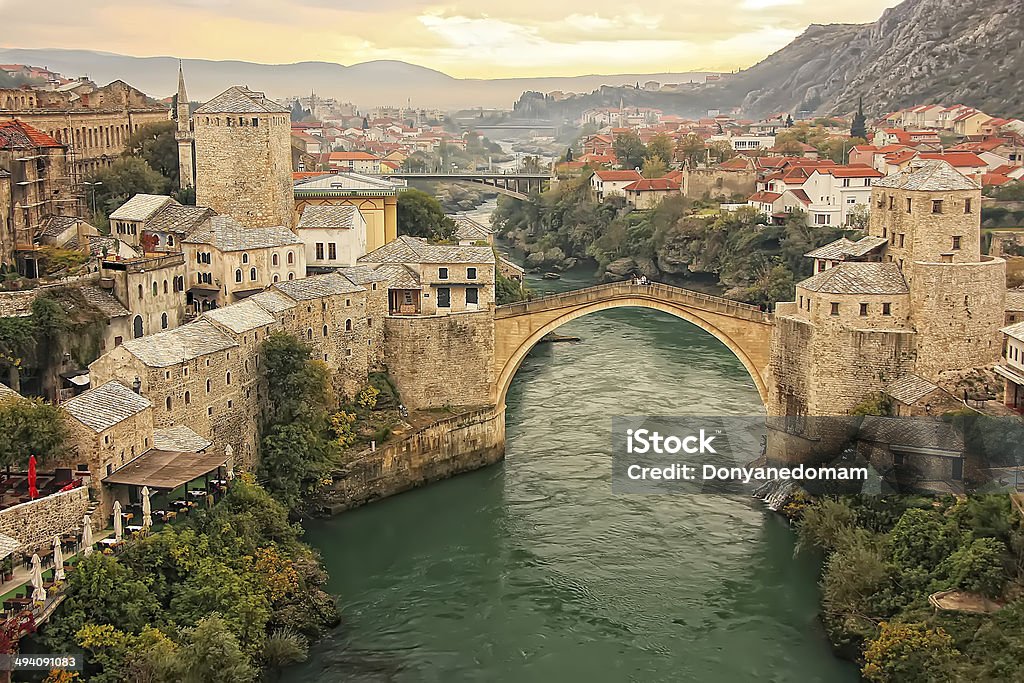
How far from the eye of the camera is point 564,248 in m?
75.7

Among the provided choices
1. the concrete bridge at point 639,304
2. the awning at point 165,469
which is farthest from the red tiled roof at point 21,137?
the concrete bridge at point 639,304

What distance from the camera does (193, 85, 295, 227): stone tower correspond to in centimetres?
3850

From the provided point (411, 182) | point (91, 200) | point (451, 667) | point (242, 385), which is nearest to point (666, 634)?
point (451, 667)

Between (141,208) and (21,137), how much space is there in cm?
404

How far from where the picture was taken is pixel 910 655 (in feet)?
70.5

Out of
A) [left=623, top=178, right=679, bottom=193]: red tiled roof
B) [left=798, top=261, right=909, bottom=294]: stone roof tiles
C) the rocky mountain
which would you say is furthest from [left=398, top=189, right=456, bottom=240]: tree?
the rocky mountain

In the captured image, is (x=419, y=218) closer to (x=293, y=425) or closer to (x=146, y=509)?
(x=293, y=425)

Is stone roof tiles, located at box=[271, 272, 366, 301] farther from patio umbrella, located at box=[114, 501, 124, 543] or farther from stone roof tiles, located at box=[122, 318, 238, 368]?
patio umbrella, located at box=[114, 501, 124, 543]

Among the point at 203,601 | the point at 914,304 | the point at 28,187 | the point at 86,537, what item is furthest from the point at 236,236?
the point at 914,304

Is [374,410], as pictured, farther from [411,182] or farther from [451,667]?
[411,182]

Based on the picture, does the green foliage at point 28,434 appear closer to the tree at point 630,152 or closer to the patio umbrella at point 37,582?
the patio umbrella at point 37,582

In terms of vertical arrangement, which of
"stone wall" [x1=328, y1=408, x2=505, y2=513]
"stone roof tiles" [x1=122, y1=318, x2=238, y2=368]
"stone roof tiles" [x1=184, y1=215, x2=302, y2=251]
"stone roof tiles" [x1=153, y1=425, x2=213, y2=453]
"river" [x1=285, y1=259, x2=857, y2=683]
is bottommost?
"river" [x1=285, y1=259, x2=857, y2=683]

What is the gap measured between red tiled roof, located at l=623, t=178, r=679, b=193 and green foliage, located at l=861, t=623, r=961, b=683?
53.9 meters

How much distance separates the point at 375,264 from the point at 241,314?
21.4 ft
